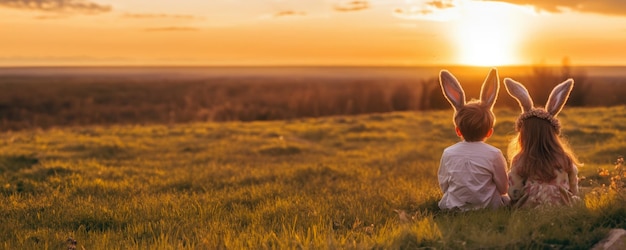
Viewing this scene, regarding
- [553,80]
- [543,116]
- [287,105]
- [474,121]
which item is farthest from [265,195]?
[287,105]

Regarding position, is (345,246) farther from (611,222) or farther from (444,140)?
(444,140)

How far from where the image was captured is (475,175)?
5336 mm

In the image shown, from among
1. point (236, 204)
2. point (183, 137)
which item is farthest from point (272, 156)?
point (236, 204)

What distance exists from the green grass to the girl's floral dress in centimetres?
23

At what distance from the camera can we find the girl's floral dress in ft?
16.8

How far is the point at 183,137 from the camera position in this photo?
60.7 ft

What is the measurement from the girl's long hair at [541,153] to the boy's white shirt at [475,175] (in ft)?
0.70

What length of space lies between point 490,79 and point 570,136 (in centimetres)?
1181

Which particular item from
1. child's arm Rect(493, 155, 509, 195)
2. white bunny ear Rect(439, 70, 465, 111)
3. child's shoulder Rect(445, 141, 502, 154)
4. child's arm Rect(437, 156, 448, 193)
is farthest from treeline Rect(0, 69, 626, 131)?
child's arm Rect(493, 155, 509, 195)

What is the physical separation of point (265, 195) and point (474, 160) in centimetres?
352

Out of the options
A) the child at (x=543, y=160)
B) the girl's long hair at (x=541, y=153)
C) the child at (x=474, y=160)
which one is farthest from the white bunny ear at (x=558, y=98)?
the child at (x=474, y=160)

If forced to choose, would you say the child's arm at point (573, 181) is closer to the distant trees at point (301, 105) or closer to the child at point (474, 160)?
the child at point (474, 160)

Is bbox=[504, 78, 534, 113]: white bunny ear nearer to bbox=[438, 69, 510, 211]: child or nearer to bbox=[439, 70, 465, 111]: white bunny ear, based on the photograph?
bbox=[438, 69, 510, 211]: child

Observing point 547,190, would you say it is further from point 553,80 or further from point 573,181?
point 553,80
